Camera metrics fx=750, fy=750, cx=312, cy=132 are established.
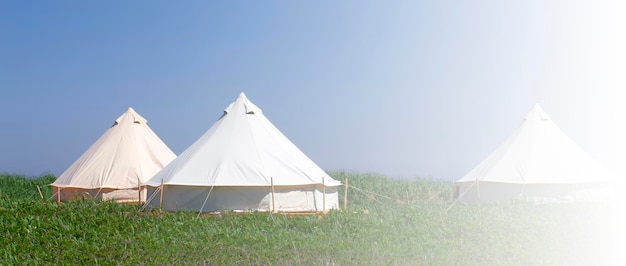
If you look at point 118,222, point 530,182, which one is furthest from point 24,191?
point 530,182

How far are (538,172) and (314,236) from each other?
8.86 m

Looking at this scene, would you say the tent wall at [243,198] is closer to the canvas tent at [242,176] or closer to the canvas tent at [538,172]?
the canvas tent at [242,176]

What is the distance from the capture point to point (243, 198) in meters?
16.9

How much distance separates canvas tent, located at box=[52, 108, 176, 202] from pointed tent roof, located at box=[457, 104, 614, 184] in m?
9.24

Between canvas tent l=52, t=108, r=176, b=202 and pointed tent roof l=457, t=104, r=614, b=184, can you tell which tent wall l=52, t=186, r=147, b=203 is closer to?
canvas tent l=52, t=108, r=176, b=202

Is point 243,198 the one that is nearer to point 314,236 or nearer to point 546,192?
point 314,236

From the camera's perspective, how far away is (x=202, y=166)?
1756cm

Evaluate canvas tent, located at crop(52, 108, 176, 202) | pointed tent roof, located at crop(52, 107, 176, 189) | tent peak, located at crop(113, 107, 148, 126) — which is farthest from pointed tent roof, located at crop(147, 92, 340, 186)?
tent peak, located at crop(113, 107, 148, 126)

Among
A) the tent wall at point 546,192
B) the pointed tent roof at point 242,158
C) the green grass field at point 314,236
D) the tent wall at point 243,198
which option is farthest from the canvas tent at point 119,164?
the tent wall at point 546,192

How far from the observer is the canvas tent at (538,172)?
19.5 metres

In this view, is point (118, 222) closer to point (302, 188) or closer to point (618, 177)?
point (302, 188)

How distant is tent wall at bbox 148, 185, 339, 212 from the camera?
16.8 m

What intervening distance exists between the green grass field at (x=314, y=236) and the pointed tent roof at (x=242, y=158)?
4.14 feet

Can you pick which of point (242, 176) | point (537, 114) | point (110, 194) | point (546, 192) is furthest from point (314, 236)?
point (537, 114)
